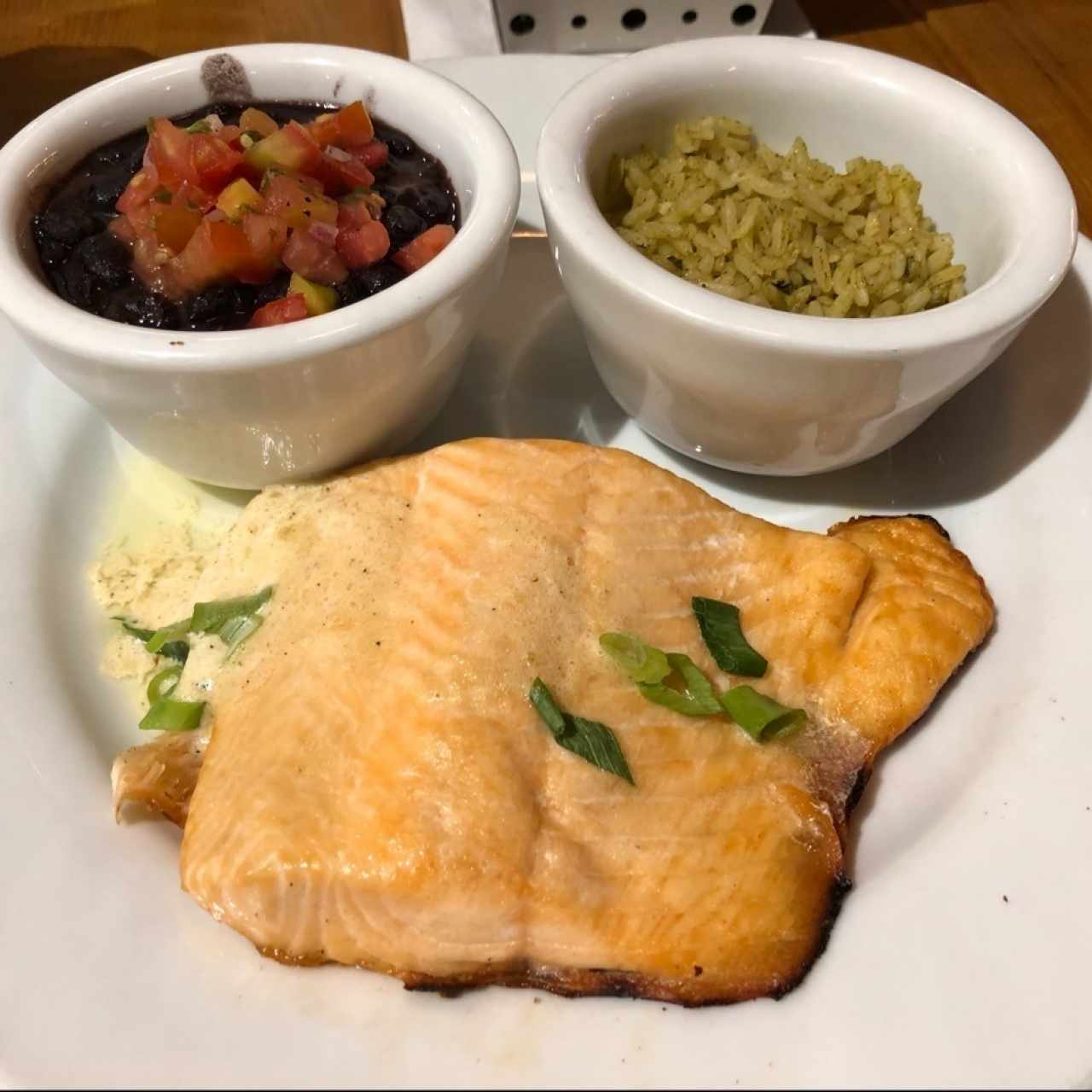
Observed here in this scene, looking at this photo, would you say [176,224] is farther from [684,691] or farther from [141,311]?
[684,691]

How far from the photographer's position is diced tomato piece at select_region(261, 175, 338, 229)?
6.33ft

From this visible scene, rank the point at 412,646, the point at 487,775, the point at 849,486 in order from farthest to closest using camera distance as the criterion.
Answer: the point at 849,486 < the point at 412,646 < the point at 487,775

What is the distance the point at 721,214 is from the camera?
220 centimetres

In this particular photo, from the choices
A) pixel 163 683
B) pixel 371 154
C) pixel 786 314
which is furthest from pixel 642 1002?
pixel 371 154

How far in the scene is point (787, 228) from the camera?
2.16 metres

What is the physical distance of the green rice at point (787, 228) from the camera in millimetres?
2111

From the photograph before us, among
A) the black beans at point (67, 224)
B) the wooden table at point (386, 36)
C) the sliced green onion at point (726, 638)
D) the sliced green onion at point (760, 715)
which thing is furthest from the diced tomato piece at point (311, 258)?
the wooden table at point (386, 36)

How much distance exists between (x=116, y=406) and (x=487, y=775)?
1.10 meters

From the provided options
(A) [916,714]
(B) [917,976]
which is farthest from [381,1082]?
(A) [916,714]

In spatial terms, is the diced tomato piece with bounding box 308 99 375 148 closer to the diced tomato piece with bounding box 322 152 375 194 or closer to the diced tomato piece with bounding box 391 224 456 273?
the diced tomato piece with bounding box 322 152 375 194

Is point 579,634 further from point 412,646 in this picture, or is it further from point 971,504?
point 971,504

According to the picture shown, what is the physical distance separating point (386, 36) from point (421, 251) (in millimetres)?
2467

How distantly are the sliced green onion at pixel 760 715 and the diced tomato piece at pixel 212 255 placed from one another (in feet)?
4.25

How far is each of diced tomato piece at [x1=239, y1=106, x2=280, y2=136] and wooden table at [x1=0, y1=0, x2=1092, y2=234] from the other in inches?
73.9
